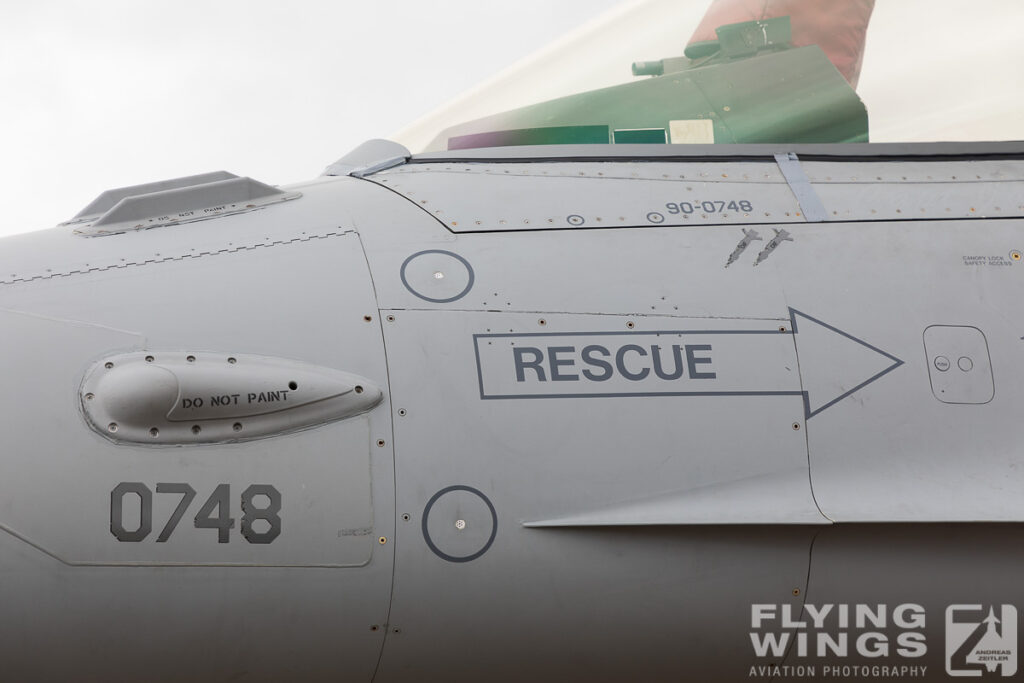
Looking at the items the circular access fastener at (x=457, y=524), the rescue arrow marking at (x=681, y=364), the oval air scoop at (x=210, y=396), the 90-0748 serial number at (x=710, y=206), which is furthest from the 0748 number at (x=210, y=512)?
the 90-0748 serial number at (x=710, y=206)

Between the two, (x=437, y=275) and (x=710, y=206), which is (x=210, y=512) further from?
(x=710, y=206)

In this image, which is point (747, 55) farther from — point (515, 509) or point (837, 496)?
point (515, 509)

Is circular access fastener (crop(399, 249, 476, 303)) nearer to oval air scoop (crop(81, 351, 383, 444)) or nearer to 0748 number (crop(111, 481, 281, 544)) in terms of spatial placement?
oval air scoop (crop(81, 351, 383, 444))

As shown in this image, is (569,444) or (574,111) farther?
(574,111)

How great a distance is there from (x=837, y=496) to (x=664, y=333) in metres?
0.77

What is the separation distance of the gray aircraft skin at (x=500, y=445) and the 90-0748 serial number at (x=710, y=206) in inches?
2.3

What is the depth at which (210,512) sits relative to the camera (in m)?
3.16

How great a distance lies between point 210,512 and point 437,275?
42.3 inches

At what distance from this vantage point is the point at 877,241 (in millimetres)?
3846

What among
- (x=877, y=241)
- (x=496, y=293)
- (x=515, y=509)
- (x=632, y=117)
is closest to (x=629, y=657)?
(x=515, y=509)

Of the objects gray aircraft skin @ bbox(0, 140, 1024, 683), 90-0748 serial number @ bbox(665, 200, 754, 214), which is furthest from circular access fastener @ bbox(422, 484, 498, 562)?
90-0748 serial number @ bbox(665, 200, 754, 214)

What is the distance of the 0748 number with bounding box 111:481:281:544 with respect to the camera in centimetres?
311

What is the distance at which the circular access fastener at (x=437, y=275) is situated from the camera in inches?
139

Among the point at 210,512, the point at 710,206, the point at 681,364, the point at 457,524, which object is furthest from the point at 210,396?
the point at 710,206
